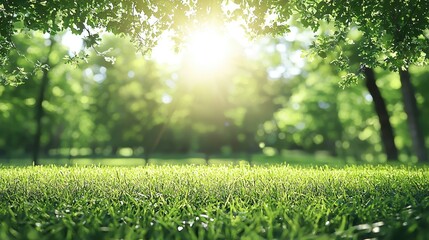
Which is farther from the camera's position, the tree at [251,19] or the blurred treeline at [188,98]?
the blurred treeline at [188,98]

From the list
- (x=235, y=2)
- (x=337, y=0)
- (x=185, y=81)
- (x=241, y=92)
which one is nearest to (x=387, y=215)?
(x=337, y=0)

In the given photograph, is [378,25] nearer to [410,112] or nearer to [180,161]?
[410,112]

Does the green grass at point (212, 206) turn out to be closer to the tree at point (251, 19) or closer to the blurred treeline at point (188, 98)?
the tree at point (251, 19)

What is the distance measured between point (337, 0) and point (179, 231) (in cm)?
781

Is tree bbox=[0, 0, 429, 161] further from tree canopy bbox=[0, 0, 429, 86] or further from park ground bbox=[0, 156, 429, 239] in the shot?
park ground bbox=[0, 156, 429, 239]

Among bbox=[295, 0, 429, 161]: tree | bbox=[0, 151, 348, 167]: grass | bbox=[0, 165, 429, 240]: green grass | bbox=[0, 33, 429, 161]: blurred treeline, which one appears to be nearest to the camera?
bbox=[0, 165, 429, 240]: green grass

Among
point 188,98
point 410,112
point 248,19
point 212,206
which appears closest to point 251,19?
point 248,19

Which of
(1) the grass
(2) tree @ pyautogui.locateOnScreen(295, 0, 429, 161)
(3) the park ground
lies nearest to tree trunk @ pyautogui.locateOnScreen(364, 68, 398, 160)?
(1) the grass

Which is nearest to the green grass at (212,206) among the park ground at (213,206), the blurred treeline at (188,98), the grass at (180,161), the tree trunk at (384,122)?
the park ground at (213,206)

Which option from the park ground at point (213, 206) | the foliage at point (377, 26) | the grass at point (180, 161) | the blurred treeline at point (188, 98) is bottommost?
the park ground at point (213, 206)

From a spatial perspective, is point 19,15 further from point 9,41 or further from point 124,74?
point 124,74

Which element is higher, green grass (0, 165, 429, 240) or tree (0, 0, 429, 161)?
tree (0, 0, 429, 161)

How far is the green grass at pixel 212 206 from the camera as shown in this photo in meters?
5.27

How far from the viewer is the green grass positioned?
5266 mm
